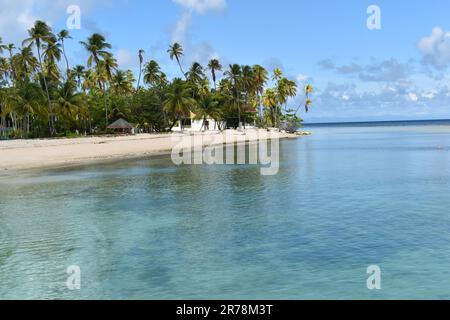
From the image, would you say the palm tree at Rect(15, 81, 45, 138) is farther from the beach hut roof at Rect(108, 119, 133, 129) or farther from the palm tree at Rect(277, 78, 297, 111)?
the palm tree at Rect(277, 78, 297, 111)

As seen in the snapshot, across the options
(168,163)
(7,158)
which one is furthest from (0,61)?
(168,163)

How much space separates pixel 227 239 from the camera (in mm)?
12734

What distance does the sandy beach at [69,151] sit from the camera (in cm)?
3653

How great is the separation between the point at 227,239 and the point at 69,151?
3663 cm

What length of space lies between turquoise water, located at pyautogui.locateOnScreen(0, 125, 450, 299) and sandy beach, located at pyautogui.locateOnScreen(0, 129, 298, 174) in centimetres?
1246

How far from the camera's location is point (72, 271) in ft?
33.2

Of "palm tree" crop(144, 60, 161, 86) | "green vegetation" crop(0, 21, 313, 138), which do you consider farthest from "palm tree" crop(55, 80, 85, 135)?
"palm tree" crop(144, 60, 161, 86)

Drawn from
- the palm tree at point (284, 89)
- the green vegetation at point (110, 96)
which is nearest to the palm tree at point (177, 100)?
the green vegetation at point (110, 96)

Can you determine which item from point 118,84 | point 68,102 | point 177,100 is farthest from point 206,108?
point 68,102

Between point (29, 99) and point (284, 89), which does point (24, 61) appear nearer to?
point (29, 99)

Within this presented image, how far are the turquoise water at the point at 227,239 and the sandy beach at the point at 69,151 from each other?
12.5 metres

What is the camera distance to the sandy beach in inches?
1438
